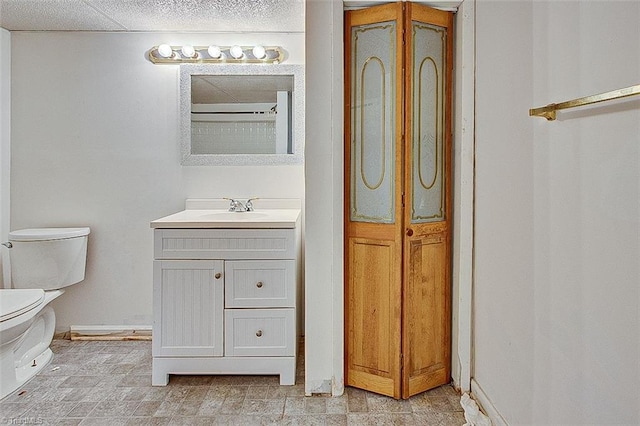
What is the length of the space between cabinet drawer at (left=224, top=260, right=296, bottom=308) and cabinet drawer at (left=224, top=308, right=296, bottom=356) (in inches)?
1.6

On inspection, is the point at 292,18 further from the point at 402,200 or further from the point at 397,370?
the point at 397,370

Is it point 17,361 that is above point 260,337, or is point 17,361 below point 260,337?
below

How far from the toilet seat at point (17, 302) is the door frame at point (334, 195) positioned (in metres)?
1.32

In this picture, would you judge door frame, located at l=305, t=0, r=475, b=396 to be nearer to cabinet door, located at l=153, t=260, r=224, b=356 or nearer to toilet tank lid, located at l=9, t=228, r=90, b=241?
cabinet door, located at l=153, t=260, r=224, b=356

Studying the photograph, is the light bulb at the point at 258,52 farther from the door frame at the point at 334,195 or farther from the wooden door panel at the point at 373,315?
the wooden door panel at the point at 373,315

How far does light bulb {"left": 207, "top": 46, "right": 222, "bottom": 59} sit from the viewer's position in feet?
9.53
